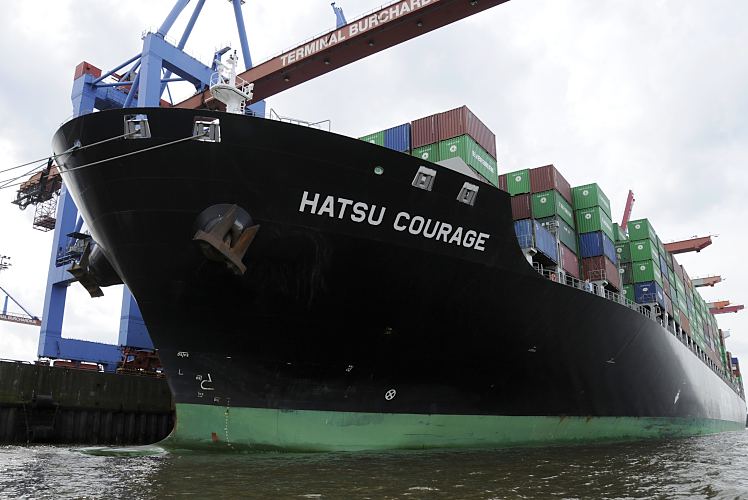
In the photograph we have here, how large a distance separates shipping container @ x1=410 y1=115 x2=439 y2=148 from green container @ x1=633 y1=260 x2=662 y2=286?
45.9 feet

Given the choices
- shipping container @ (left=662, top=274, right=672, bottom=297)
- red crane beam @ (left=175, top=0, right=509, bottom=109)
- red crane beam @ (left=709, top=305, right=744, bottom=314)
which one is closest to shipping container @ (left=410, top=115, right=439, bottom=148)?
red crane beam @ (left=175, top=0, right=509, bottom=109)

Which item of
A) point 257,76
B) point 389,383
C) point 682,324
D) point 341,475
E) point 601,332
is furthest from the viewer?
point 682,324

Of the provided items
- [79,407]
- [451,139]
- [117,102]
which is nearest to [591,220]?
[451,139]

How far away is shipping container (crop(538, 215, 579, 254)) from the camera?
19297 millimetres

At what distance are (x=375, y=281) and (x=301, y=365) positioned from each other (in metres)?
2.25

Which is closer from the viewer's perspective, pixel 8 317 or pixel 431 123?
pixel 431 123

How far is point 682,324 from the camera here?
28.7 m

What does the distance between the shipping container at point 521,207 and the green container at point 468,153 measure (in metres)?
2.81

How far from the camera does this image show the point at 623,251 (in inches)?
1034

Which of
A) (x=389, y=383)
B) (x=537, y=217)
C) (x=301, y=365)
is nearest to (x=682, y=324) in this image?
(x=537, y=217)

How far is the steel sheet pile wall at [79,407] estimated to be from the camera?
53.0ft

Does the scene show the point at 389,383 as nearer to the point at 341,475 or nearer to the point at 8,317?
the point at 341,475

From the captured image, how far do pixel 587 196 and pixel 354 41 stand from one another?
34.6ft

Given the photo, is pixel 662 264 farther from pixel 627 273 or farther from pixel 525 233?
pixel 525 233
